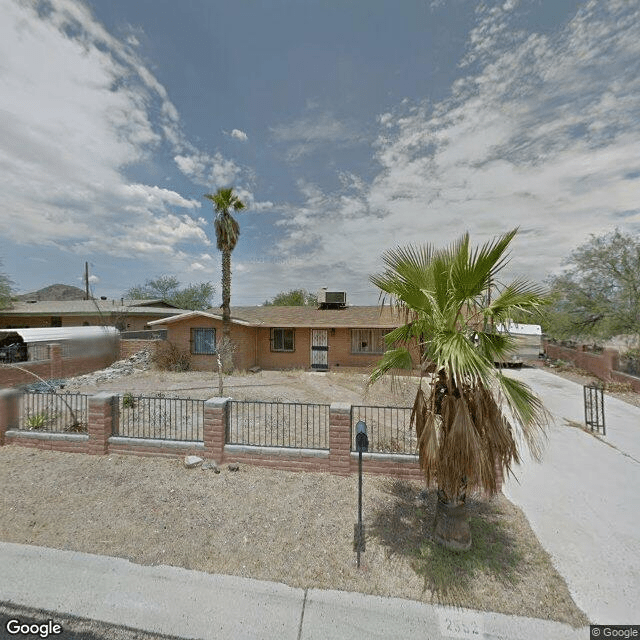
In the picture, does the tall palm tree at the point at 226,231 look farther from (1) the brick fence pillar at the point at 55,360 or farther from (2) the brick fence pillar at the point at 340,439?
(2) the brick fence pillar at the point at 340,439

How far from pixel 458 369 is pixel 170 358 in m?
16.5

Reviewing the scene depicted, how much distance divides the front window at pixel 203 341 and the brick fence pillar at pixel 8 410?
10.2 m

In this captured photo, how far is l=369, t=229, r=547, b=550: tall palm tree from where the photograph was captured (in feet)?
10.4

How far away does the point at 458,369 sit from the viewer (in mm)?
2869

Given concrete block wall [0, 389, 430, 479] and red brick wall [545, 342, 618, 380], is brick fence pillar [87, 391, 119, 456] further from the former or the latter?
red brick wall [545, 342, 618, 380]

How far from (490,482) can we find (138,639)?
3578 millimetres

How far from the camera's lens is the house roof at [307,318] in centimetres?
1657

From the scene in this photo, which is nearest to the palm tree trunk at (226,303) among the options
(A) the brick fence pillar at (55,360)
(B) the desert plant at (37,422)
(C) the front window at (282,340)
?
(C) the front window at (282,340)

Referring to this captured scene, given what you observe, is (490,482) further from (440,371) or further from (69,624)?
(69,624)

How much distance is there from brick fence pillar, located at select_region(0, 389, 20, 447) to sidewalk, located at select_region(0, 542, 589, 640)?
13.7 ft

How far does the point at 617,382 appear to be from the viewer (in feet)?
44.3

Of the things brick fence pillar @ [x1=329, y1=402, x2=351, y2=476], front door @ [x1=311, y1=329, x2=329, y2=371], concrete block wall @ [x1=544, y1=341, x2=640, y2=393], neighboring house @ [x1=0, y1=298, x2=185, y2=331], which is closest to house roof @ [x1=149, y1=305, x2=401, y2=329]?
front door @ [x1=311, y1=329, x2=329, y2=371]

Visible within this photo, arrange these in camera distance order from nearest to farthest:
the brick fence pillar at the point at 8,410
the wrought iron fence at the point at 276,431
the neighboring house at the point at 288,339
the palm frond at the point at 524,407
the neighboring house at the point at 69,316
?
the palm frond at the point at 524,407, the wrought iron fence at the point at 276,431, the brick fence pillar at the point at 8,410, the neighboring house at the point at 288,339, the neighboring house at the point at 69,316

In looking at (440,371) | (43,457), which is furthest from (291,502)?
(43,457)
